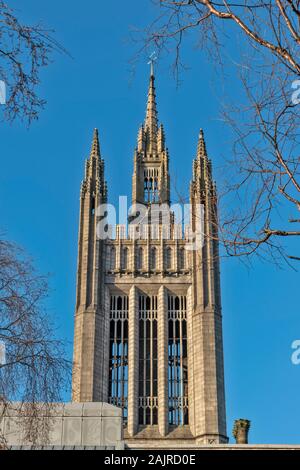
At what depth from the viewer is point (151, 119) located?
74.8 m

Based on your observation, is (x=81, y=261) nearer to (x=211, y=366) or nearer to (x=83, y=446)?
(x=211, y=366)

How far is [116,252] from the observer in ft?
203

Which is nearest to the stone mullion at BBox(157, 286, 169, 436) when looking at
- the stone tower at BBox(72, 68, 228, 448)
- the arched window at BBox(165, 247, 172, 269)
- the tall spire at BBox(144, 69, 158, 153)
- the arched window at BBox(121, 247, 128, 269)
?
the stone tower at BBox(72, 68, 228, 448)

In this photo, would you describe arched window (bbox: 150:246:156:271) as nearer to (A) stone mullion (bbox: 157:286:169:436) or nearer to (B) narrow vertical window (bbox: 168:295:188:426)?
(A) stone mullion (bbox: 157:286:169:436)

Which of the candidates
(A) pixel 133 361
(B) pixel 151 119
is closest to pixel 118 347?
(A) pixel 133 361

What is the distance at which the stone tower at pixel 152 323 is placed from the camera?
55.8 metres

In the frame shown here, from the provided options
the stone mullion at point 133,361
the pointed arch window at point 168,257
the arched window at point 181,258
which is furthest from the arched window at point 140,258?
the arched window at point 181,258

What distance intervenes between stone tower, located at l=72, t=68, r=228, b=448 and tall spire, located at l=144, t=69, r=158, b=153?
7.25 metres

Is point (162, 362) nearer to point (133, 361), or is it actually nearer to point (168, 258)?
point (133, 361)

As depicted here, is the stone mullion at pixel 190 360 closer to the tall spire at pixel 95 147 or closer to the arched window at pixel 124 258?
the arched window at pixel 124 258

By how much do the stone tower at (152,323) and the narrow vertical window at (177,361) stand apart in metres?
0.07

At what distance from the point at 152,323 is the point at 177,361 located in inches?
127

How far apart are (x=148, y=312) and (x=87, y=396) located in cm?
898

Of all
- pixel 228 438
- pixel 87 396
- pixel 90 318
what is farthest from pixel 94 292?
pixel 228 438
